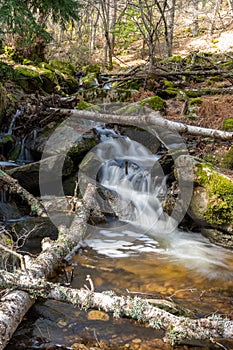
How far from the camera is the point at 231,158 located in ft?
22.4

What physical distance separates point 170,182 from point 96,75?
11.8 meters

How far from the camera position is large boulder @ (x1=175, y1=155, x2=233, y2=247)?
18.2 ft

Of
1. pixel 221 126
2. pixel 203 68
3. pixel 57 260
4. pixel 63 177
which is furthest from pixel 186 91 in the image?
pixel 57 260

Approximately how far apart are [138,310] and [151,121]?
518cm

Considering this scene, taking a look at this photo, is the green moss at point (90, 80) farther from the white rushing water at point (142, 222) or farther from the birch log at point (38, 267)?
the birch log at point (38, 267)

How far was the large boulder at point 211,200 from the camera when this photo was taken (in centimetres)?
555

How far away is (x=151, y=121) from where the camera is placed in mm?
7457

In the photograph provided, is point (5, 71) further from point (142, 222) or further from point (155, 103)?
point (142, 222)

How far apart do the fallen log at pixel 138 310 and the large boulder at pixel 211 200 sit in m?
2.88

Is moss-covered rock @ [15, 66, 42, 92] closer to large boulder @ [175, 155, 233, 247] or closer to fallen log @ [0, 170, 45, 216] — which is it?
fallen log @ [0, 170, 45, 216]

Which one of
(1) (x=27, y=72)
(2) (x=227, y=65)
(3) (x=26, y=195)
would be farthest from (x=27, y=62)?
(3) (x=26, y=195)

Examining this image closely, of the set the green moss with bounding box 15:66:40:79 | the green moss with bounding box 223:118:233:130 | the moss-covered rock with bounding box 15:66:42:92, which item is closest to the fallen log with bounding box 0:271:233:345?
the green moss with bounding box 223:118:233:130

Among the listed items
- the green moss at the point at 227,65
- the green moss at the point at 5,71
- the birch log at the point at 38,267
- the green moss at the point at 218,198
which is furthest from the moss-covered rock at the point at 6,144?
the green moss at the point at 227,65

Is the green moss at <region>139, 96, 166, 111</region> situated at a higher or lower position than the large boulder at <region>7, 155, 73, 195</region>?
higher
